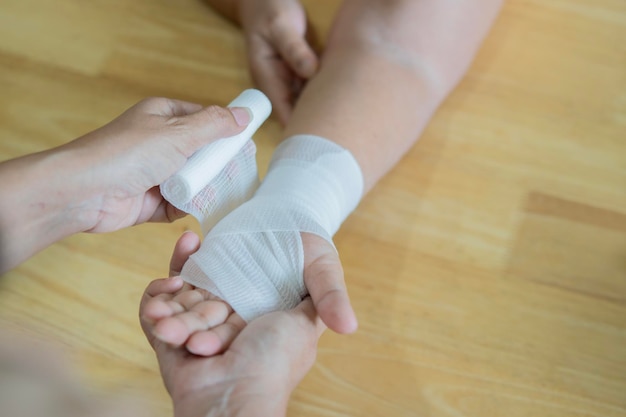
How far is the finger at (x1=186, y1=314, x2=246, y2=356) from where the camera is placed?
0.57 m

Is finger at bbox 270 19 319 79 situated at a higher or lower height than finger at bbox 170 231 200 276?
higher

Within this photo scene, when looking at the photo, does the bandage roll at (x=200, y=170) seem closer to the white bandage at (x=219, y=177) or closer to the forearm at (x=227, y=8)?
the white bandage at (x=219, y=177)

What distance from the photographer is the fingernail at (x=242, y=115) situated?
2.27 feet

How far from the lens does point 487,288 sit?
0.81m

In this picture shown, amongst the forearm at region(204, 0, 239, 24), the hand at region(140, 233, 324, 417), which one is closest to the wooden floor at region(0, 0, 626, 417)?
the forearm at region(204, 0, 239, 24)

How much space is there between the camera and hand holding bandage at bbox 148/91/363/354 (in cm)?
61

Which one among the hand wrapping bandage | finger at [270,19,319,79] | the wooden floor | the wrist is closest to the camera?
the wrist

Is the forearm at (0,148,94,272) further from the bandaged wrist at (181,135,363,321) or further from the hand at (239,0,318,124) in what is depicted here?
the hand at (239,0,318,124)

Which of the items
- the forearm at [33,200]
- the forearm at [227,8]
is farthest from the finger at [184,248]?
the forearm at [227,8]

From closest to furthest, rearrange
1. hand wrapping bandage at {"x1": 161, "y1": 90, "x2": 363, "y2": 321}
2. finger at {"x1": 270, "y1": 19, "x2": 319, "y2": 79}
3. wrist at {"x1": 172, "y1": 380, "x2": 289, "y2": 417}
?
wrist at {"x1": 172, "y1": 380, "x2": 289, "y2": 417} → hand wrapping bandage at {"x1": 161, "y1": 90, "x2": 363, "y2": 321} → finger at {"x1": 270, "y1": 19, "x2": 319, "y2": 79}

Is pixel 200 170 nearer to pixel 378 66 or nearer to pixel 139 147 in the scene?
pixel 139 147

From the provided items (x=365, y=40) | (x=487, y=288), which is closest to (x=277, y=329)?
(x=487, y=288)

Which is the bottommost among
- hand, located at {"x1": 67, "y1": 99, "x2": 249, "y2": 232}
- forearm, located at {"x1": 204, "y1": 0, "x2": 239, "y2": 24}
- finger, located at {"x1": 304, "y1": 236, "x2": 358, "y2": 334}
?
finger, located at {"x1": 304, "y1": 236, "x2": 358, "y2": 334}

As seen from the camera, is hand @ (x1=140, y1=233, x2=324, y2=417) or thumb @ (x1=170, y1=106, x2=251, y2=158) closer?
hand @ (x1=140, y1=233, x2=324, y2=417)
